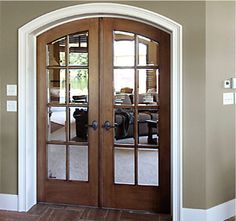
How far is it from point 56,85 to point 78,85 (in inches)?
10.8

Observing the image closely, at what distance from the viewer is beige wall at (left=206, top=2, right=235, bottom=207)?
3.40 m

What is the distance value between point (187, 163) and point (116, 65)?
134cm

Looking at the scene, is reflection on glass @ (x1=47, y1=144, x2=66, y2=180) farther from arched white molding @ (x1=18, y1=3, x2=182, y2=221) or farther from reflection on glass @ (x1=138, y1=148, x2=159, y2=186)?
reflection on glass @ (x1=138, y1=148, x2=159, y2=186)

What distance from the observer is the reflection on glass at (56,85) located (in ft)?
12.8

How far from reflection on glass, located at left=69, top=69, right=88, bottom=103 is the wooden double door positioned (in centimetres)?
1

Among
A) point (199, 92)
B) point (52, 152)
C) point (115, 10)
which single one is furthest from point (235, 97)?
point (52, 152)

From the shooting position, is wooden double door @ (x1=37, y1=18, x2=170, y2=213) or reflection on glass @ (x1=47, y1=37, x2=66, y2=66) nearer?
wooden double door @ (x1=37, y1=18, x2=170, y2=213)

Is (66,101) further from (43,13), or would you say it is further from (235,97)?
(235,97)

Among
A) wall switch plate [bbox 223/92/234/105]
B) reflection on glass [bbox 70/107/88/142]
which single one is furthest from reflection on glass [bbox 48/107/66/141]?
wall switch plate [bbox 223/92/234/105]

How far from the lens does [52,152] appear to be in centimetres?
397

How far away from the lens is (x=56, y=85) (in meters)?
3.93

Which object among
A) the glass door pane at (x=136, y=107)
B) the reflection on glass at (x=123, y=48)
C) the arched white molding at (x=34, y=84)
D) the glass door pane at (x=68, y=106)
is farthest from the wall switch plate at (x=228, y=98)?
the glass door pane at (x=68, y=106)

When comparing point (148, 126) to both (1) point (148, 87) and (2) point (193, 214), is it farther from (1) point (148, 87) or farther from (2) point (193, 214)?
(2) point (193, 214)

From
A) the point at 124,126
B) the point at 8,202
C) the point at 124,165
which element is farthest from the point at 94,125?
the point at 8,202
